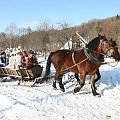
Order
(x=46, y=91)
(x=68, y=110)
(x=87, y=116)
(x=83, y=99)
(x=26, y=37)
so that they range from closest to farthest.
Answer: (x=87, y=116), (x=68, y=110), (x=83, y=99), (x=46, y=91), (x=26, y=37)

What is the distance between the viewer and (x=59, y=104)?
27.4ft

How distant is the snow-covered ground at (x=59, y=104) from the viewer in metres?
7.07

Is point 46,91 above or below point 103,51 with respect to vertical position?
below

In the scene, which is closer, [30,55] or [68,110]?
[68,110]

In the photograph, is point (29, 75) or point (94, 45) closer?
point (94, 45)

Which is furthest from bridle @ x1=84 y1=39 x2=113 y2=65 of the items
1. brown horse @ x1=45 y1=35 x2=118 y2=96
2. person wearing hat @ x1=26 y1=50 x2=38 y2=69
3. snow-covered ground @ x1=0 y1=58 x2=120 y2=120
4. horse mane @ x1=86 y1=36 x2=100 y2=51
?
person wearing hat @ x1=26 y1=50 x2=38 y2=69

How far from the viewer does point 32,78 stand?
11.9 metres

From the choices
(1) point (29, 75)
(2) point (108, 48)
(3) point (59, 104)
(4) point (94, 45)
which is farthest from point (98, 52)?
(1) point (29, 75)

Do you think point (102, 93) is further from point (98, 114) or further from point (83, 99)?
point (98, 114)

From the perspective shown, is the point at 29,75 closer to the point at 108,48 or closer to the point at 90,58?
the point at 90,58

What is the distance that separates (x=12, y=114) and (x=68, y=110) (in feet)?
4.87

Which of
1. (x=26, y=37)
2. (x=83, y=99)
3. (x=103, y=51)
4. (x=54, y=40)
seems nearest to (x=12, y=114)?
(x=83, y=99)

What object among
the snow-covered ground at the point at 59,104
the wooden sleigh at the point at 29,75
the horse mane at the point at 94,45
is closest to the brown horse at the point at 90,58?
the horse mane at the point at 94,45

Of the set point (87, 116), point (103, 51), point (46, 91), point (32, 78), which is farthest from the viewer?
point (32, 78)
